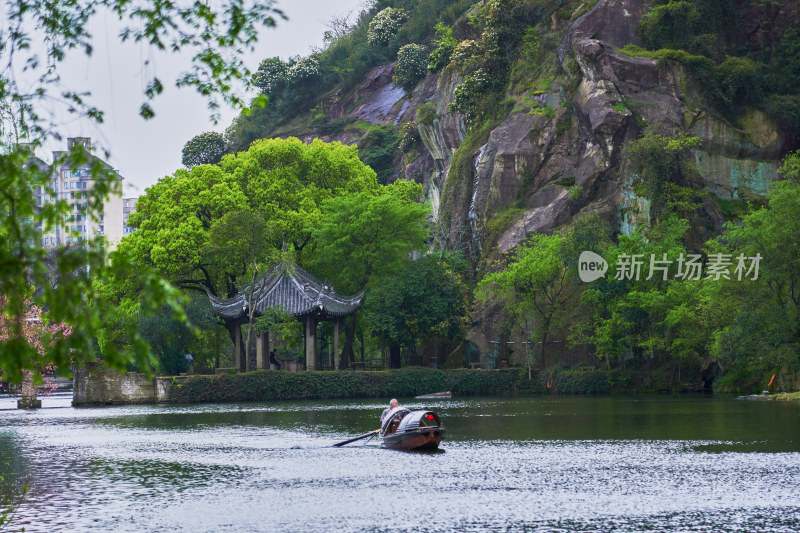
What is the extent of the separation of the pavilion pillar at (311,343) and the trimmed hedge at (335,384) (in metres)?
2.65

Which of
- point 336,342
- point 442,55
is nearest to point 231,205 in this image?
point 336,342

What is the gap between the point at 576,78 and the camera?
247 ft

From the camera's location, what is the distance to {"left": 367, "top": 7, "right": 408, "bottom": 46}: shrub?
5108 inches

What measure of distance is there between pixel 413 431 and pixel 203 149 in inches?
3994

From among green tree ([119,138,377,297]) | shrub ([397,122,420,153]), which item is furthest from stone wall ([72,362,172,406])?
shrub ([397,122,420,153])

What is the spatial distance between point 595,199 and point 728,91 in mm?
12778

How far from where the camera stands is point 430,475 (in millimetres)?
24984

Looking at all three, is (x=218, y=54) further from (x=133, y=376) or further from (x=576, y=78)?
(x=576, y=78)

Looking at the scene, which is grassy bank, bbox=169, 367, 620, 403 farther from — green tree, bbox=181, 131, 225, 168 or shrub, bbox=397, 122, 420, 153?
green tree, bbox=181, 131, 225, 168

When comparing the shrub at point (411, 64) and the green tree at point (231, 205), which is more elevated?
the shrub at point (411, 64)

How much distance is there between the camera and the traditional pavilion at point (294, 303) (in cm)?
6531

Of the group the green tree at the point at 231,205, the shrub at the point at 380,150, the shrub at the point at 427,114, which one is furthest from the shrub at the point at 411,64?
the green tree at the point at 231,205

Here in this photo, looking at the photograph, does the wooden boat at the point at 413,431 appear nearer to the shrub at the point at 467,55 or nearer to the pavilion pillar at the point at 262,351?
the pavilion pillar at the point at 262,351

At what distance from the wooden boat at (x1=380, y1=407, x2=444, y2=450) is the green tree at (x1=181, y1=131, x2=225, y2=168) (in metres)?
98.3
